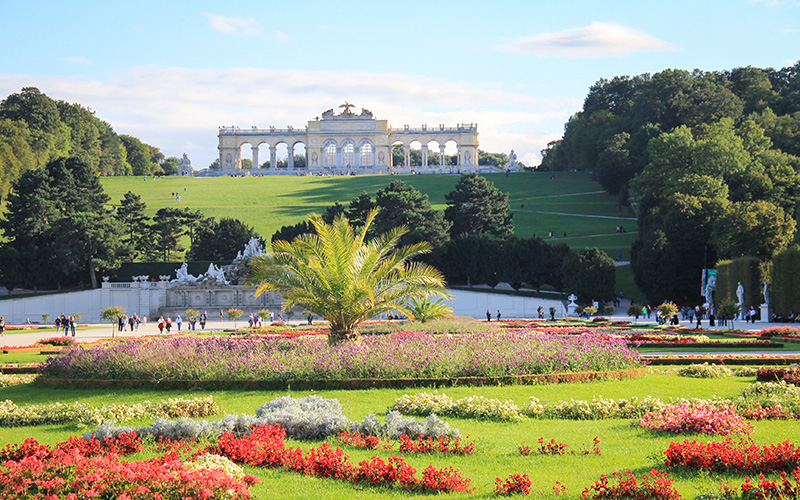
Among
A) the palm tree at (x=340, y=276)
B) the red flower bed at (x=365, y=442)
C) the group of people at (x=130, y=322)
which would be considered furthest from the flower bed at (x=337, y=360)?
the group of people at (x=130, y=322)

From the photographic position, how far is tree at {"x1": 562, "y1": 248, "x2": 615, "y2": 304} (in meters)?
47.6

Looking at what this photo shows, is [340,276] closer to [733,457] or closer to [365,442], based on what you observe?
[365,442]

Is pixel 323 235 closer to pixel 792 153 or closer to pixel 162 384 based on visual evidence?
pixel 162 384

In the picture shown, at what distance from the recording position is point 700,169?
5494 cm

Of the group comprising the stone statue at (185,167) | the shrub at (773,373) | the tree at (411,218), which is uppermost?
the stone statue at (185,167)

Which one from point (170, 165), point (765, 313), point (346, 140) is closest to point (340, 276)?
point (765, 313)

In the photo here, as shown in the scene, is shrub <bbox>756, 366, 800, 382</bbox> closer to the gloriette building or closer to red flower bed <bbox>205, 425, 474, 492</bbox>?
red flower bed <bbox>205, 425, 474, 492</bbox>

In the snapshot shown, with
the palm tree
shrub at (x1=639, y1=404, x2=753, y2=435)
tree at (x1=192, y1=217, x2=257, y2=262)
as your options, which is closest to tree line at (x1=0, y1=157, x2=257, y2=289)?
tree at (x1=192, y1=217, x2=257, y2=262)

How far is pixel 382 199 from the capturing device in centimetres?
5694

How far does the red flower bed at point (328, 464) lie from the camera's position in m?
7.84

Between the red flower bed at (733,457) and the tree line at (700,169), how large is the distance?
34068mm

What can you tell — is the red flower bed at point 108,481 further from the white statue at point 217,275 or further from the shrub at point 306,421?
the white statue at point 217,275

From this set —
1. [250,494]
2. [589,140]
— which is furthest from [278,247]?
[589,140]

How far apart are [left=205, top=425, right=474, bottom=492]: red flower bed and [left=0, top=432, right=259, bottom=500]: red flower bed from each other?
3.84 feet
